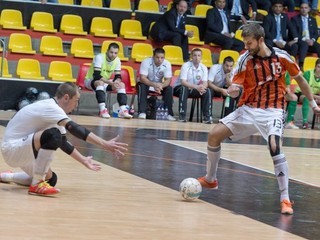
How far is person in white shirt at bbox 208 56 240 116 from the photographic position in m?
18.7

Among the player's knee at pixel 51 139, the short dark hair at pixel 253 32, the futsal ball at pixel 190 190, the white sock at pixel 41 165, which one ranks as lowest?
the futsal ball at pixel 190 190

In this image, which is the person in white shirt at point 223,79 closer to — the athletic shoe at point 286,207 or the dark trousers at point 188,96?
the dark trousers at point 188,96

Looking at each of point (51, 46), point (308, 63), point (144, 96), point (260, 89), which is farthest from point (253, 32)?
point (308, 63)

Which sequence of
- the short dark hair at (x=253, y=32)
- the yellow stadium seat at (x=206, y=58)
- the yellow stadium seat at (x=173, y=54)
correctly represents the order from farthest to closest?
the yellow stadium seat at (x=206, y=58) < the yellow stadium seat at (x=173, y=54) < the short dark hair at (x=253, y=32)

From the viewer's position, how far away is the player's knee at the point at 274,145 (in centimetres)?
782

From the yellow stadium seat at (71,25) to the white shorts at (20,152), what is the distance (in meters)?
12.7

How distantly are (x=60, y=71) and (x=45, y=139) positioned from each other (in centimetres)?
1171

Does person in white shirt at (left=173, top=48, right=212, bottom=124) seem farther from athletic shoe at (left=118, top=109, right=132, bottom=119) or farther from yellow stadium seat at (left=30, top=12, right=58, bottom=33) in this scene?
yellow stadium seat at (left=30, top=12, right=58, bottom=33)

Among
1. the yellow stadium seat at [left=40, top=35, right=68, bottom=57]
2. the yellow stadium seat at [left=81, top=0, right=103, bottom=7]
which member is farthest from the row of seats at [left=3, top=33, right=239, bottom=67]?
the yellow stadium seat at [left=81, top=0, right=103, bottom=7]

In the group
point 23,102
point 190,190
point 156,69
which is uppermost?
point 156,69

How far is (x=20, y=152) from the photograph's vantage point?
25.2ft

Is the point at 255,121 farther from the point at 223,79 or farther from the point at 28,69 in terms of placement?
the point at 28,69

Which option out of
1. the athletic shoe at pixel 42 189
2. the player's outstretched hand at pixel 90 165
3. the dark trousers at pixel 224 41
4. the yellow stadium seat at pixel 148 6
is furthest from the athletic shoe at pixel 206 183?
the yellow stadium seat at pixel 148 6

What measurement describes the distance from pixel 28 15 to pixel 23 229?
14.9 m
